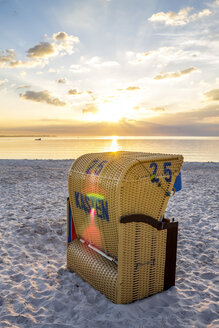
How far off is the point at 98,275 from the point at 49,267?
121 cm

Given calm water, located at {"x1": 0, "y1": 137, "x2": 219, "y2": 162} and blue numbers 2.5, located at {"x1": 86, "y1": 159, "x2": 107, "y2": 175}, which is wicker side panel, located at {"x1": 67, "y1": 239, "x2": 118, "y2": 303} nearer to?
blue numbers 2.5, located at {"x1": 86, "y1": 159, "x2": 107, "y2": 175}

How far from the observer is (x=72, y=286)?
3.66m

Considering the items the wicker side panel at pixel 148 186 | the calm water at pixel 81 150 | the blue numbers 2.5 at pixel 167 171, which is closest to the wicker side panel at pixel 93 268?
the wicker side panel at pixel 148 186

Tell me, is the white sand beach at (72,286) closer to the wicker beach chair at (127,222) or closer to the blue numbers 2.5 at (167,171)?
the wicker beach chair at (127,222)

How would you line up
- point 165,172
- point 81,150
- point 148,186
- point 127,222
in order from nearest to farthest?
point 127,222
point 148,186
point 165,172
point 81,150

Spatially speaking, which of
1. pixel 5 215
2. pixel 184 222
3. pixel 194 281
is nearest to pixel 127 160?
pixel 194 281

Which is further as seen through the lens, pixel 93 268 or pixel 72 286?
pixel 72 286

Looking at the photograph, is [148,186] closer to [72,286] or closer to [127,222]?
[127,222]

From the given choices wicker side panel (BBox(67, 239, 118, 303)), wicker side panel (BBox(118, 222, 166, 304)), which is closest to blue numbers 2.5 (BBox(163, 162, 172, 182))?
wicker side panel (BBox(118, 222, 166, 304))

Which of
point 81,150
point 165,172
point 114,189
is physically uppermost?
point 165,172

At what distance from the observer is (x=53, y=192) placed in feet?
32.4

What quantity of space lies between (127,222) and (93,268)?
3.41 feet

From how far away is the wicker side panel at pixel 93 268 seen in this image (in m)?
3.28

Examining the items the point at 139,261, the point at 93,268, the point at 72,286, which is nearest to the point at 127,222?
the point at 139,261
